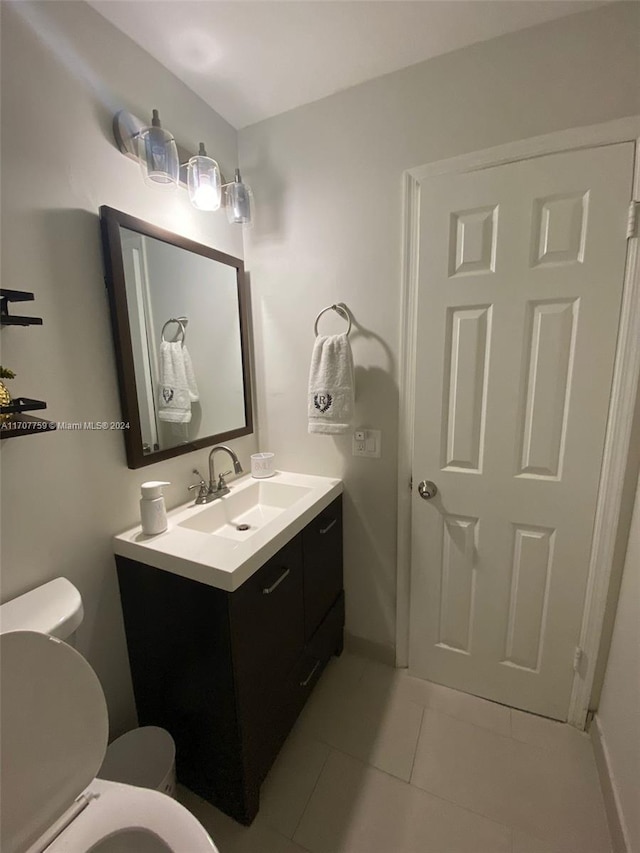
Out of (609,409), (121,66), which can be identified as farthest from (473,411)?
(121,66)

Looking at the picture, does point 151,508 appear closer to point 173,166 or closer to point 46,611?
point 46,611

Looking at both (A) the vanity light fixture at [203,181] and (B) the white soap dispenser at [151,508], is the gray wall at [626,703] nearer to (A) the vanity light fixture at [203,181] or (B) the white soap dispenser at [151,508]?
(B) the white soap dispenser at [151,508]

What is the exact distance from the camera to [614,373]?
3.81ft

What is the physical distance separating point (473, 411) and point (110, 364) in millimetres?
1261

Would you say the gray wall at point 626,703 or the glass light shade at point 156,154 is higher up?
the glass light shade at point 156,154

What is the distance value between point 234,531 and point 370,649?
923 millimetres

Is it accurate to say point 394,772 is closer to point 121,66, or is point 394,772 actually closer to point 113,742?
point 113,742

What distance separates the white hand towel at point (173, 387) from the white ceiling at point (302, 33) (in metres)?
0.96

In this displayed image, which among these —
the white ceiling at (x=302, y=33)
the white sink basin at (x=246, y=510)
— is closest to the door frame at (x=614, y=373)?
the white ceiling at (x=302, y=33)

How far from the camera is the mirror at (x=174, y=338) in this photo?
3.75 ft

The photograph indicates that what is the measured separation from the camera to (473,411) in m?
1.35

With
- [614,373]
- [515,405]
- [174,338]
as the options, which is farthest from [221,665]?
[614,373]

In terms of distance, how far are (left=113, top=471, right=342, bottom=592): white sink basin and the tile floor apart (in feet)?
2.73

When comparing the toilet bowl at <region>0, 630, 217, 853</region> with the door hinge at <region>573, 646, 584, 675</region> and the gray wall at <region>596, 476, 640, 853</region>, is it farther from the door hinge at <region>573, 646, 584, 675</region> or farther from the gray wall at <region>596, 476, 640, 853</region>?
the door hinge at <region>573, 646, 584, 675</region>
